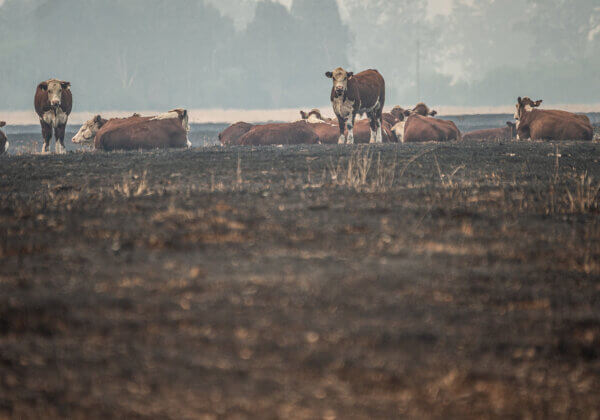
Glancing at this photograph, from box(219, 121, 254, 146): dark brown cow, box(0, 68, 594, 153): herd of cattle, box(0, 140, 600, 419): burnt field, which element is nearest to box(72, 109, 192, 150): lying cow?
box(0, 68, 594, 153): herd of cattle

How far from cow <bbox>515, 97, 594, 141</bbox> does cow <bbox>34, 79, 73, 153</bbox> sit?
454 inches

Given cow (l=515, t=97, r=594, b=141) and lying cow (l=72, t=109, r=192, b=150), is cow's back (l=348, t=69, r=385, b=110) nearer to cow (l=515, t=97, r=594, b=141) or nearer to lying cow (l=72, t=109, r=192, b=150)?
cow (l=515, t=97, r=594, b=141)

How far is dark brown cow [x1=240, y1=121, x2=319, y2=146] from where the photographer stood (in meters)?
19.2

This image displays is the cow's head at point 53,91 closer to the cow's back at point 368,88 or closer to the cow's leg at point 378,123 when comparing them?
the cow's back at point 368,88

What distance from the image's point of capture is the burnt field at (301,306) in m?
2.59

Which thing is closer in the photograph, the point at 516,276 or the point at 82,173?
the point at 516,276

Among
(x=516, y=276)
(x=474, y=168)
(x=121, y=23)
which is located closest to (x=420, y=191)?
(x=474, y=168)

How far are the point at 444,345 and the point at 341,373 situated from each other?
552 millimetres

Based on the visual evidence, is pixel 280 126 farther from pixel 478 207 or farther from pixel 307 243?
pixel 307 243

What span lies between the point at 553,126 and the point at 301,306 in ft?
52.3

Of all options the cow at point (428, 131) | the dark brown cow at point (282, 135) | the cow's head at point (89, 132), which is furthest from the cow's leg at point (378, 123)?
the cow's head at point (89, 132)

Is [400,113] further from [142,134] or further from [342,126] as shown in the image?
[142,134]

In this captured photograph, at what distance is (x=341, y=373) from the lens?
2.75 m

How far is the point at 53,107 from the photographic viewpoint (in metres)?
17.1
